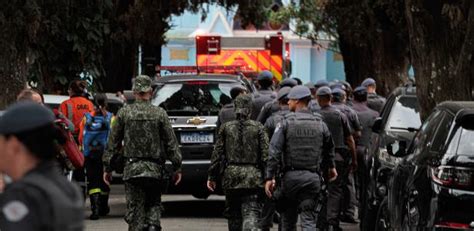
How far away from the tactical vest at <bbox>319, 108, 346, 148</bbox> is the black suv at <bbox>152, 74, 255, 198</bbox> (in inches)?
84.8

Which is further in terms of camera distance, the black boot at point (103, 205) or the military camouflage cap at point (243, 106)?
the black boot at point (103, 205)

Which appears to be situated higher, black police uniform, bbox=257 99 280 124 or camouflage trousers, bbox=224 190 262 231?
black police uniform, bbox=257 99 280 124

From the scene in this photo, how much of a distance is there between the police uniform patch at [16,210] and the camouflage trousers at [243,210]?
24.6ft

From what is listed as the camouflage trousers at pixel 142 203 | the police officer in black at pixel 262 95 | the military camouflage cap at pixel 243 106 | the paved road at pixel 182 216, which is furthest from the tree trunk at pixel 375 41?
the camouflage trousers at pixel 142 203

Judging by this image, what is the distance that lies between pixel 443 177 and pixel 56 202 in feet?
16.6

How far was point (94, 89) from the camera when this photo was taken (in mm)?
27016

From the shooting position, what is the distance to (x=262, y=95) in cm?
1664

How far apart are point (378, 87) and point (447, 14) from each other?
680 inches

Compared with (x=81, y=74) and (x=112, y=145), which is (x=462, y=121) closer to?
(x=112, y=145)

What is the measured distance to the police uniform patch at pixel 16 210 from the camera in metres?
4.83

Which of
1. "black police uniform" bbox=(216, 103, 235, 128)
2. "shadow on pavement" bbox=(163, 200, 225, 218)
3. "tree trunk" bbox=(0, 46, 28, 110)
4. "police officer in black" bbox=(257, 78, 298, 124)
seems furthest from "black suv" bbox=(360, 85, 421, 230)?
"tree trunk" bbox=(0, 46, 28, 110)

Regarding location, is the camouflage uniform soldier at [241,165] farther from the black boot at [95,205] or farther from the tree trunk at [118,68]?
the tree trunk at [118,68]

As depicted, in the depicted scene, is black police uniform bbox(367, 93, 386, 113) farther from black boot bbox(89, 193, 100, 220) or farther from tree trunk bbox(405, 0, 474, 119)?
black boot bbox(89, 193, 100, 220)

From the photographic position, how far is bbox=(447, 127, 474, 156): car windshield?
30.9ft
